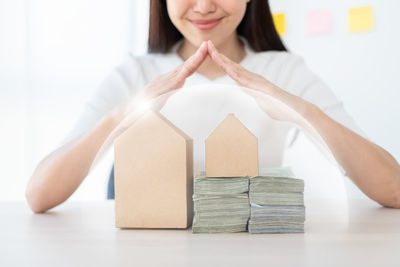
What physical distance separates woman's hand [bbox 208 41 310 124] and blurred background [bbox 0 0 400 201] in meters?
2.06

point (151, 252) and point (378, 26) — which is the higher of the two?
point (378, 26)

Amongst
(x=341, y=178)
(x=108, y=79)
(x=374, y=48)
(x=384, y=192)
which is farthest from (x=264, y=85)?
(x=374, y=48)

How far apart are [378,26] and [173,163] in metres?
2.36

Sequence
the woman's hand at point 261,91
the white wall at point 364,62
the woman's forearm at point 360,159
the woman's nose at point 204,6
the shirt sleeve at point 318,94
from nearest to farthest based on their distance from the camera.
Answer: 1. the woman's hand at point 261,91
2. the woman's forearm at point 360,159
3. the woman's nose at point 204,6
4. the shirt sleeve at point 318,94
5. the white wall at point 364,62

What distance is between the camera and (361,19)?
2635 mm

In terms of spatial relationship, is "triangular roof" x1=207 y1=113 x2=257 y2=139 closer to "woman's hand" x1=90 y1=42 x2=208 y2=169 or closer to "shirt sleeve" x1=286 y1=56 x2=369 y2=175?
"woman's hand" x1=90 y1=42 x2=208 y2=169

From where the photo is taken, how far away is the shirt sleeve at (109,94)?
3.97ft

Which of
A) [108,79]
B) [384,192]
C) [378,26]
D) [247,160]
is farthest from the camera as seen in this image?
[378,26]

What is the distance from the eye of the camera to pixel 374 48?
2.63 m

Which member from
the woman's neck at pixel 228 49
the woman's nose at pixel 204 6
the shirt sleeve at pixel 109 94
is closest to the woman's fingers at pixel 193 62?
the woman's nose at pixel 204 6

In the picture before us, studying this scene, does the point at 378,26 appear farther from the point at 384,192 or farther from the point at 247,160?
the point at 247,160

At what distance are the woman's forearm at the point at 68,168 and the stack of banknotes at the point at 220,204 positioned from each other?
37 cm

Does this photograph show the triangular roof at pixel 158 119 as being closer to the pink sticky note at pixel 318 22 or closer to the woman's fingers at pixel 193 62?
the woman's fingers at pixel 193 62

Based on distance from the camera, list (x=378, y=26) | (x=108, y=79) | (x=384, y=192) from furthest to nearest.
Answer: (x=378, y=26)
(x=108, y=79)
(x=384, y=192)
